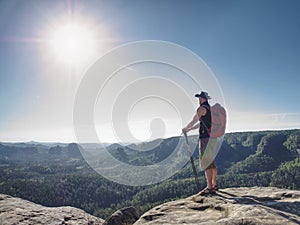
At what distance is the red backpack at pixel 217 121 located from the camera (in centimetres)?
878

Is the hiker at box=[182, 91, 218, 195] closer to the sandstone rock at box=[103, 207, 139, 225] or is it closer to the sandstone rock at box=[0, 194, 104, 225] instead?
the sandstone rock at box=[103, 207, 139, 225]

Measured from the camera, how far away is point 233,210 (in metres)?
6.15

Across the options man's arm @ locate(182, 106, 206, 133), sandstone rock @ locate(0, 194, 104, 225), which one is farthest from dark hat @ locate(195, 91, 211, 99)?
sandstone rock @ locate(0, 194, 104, 225)

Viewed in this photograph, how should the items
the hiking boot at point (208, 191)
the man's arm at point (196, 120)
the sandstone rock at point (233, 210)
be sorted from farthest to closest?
the man's arm at point (196, 120)
the hiking boot at point (208, 191)
the sandstone rock at point (233, 210)

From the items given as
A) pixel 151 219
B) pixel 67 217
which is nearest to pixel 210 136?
pixel 151 219

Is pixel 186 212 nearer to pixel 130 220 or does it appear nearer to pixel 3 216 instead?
pixel 130 220

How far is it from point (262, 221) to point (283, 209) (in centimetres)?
138

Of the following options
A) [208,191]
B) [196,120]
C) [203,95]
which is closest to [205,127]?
[196,120]

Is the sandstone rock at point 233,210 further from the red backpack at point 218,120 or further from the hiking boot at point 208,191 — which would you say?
the red backpack at point 218,120

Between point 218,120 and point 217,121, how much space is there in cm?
5

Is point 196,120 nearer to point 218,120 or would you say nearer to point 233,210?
point 218,120

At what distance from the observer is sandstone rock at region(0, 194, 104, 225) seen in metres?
8.44

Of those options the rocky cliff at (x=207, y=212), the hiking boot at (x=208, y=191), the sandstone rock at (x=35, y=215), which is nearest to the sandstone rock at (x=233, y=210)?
the rocky cliff at (x=207, y=212)

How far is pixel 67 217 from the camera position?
952 cm
